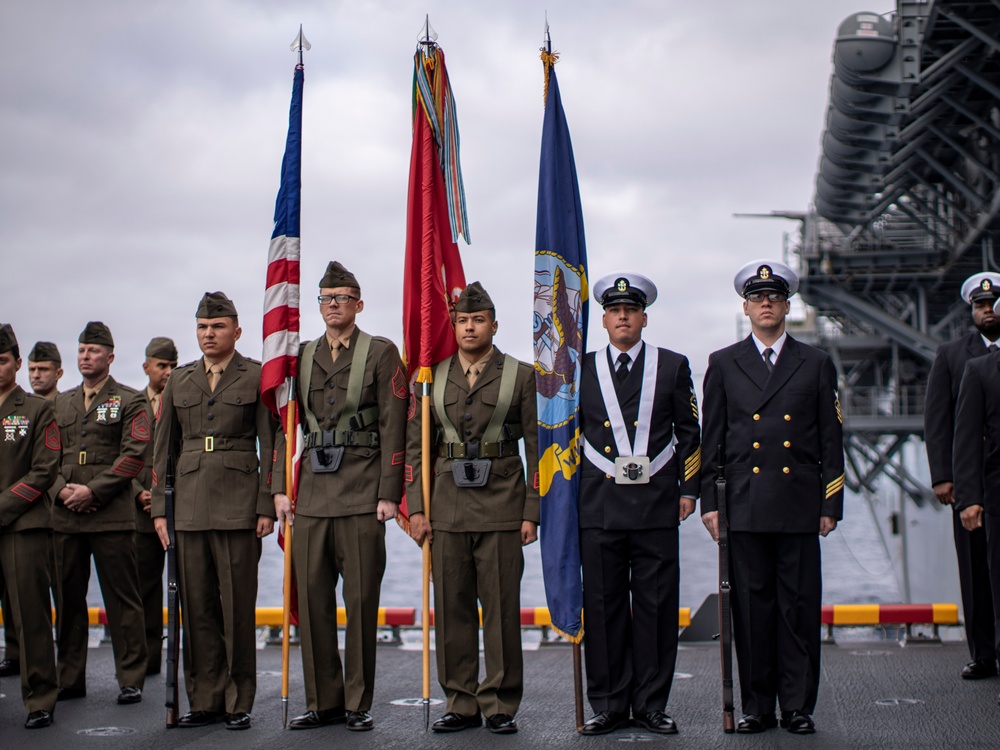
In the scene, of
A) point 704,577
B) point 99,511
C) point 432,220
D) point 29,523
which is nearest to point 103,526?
point 99,511

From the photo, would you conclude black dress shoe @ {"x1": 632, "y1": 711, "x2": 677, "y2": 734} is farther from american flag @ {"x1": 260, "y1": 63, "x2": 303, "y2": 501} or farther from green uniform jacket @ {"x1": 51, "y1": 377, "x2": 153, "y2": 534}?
green uniform jacket @ {"x1": 51, "y1": 377, "x2": 153, "y2": 534}

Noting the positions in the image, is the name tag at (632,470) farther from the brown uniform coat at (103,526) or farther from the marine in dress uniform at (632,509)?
the brown uniform coat at (103,526)

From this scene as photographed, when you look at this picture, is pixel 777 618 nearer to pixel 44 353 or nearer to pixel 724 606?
pixel 724 606

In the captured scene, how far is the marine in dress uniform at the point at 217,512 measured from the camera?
598 cm

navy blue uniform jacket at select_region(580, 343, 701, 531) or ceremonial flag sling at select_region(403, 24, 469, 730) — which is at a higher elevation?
ceremonial flag sling at select_region(403, 24, 469, 730)

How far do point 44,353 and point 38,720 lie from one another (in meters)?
2.81

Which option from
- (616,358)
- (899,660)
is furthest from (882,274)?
(616,358)

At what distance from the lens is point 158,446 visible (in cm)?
627

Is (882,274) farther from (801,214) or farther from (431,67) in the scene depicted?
(431,67)

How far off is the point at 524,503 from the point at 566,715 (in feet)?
3.93

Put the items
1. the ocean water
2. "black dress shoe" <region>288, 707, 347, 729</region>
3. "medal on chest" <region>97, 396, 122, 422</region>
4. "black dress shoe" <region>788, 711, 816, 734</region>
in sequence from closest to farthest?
"black dress shoe" <region>788, 711, 816, 734</region> → "black dress shoe" <region>288, 707, 347, 729</region> → "medal on chest" <region>97, 396, 122, 422</region> → the ocean water

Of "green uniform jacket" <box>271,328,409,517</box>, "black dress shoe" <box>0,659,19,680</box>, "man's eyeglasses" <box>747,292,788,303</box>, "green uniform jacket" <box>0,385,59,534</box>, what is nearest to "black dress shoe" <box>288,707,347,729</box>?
"green uniform jacket" <box>271,328,409,517</box>

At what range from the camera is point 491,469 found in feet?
18.8

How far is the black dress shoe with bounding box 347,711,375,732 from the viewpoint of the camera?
5.62m
